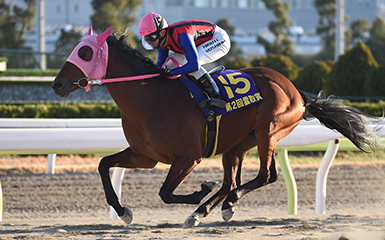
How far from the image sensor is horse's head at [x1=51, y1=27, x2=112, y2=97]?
3295mm

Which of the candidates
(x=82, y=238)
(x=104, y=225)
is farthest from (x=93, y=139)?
(x=82, y=238)

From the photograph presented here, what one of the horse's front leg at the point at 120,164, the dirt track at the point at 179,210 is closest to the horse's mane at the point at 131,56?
the horse's front leg at the point at 120,164

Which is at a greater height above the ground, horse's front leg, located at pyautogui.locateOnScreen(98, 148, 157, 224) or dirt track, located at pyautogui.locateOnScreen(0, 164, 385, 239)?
horse's front leg, located at pyautogui.locateOnScreen(98, 148, 157, 224)

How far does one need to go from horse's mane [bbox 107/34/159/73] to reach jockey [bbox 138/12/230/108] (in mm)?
88

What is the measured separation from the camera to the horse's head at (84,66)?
3.29 meters

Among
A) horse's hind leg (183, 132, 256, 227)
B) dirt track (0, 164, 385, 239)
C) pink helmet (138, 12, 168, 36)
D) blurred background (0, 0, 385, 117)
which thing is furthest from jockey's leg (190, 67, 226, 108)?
dirt track (0, 164, 385, 239)

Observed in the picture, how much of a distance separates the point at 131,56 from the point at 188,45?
16.4 inches

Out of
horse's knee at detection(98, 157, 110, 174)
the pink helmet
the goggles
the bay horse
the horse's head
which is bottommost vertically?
horse's knee at detection(98, 157, 110, 174)

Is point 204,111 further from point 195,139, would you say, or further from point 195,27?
point 195,27

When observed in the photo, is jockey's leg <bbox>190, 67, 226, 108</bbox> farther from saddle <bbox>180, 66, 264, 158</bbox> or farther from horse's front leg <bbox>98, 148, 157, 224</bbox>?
horse's front leg <bbox>98, 148, 157, 224</bbox>

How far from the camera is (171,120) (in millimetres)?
3396

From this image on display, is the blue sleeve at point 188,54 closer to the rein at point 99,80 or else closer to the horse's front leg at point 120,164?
the rein at point 99,80

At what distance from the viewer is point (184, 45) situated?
11.3 ft

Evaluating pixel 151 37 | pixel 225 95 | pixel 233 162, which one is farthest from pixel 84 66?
pixel 233 162
